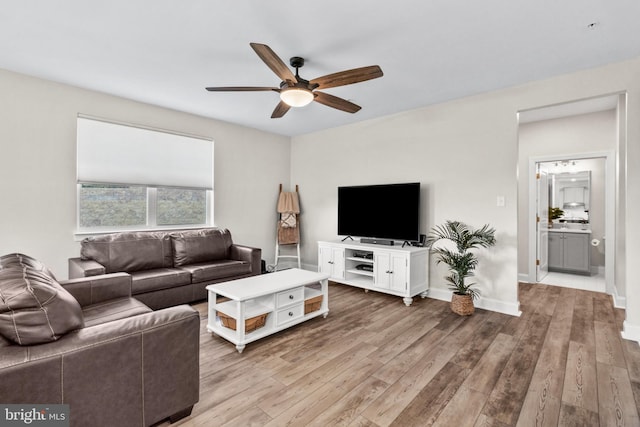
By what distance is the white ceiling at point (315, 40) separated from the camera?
6.83 ft

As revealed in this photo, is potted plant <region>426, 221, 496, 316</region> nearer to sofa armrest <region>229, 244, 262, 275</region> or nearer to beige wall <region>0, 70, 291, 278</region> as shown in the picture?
sofa armrest <region>229, 244, 262, 275</region>

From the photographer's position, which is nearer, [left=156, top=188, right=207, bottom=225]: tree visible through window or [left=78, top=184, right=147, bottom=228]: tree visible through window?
[left=78, top=184, right=147, bottom=228]: tree visible through window

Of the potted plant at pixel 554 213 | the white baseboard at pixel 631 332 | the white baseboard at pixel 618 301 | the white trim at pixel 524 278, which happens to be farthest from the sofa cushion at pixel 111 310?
the potted plant at pixel 554 213

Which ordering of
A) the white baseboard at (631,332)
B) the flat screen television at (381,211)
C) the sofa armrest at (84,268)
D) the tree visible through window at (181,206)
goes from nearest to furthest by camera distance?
the white baseboard at (631,332) < the sofa armrest at (84,268) < the flat screen television at (381,211) < the tree visible through window at (181,206)

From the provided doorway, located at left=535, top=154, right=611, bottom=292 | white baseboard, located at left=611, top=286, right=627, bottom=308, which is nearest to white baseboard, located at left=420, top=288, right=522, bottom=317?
white baseboard, located at left=611, top=286, right=627, bottom=308

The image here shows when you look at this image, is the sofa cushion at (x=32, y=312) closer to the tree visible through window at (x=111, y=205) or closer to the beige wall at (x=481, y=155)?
the tree visible through window at (x=111, y=205)

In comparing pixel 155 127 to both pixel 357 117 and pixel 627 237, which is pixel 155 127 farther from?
pixel 627 237

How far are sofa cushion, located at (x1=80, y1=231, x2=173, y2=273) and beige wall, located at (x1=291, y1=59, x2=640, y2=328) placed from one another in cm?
291

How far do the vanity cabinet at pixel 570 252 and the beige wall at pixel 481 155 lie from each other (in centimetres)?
201

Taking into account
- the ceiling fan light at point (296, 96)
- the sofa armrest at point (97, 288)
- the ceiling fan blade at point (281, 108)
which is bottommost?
the sofa armrest at point (97, 288)

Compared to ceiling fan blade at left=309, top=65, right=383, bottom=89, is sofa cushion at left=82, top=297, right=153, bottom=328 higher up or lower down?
lower down

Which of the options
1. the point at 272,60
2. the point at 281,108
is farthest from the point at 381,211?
the point at 272,60

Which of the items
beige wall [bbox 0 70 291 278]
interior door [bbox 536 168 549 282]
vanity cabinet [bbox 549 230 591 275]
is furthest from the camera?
vanity cabinet [bbox 549 230 591 275]

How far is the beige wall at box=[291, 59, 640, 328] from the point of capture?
2.83m
